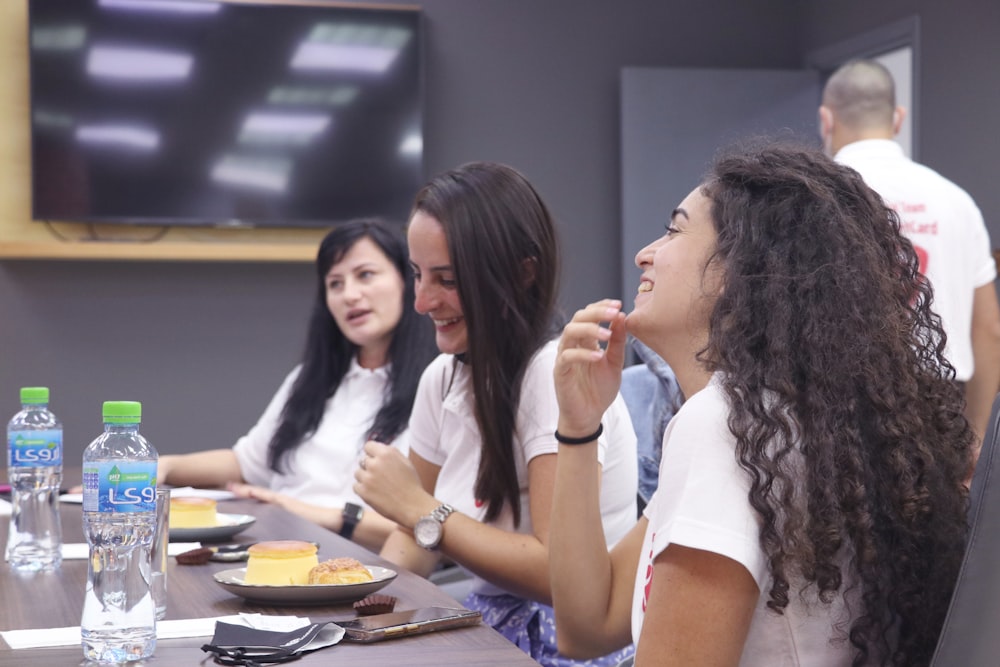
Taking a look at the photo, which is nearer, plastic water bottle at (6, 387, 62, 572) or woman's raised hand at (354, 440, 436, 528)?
plastic water bottle at (6, 387, 62, 572)

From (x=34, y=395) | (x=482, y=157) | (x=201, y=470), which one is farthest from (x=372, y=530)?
(x=482, y=157)

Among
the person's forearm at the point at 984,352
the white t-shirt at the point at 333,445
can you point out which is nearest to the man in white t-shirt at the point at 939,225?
the person's forearm at the point at 984,352

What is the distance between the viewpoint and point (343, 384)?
3088 millimetres

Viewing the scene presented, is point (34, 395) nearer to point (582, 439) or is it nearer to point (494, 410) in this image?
point (494, 410)

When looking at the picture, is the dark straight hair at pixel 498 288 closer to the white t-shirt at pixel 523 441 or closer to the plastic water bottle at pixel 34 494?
the white t-shirt at pixel 523 441

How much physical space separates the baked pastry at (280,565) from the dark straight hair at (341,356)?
132cm

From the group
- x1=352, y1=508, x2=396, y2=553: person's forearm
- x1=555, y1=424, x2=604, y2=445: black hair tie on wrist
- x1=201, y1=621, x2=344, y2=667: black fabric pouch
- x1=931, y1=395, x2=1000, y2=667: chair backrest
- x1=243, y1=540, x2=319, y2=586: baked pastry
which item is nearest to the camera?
x1=931, y1=395, x2=1000, y2=667: chair backrest

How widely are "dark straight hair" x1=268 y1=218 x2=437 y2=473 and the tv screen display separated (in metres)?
1.98

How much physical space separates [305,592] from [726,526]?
0.59m

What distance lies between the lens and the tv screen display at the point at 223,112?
478 cm

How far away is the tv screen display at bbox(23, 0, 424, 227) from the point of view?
15.7 ft

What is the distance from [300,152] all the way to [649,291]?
3869 mm

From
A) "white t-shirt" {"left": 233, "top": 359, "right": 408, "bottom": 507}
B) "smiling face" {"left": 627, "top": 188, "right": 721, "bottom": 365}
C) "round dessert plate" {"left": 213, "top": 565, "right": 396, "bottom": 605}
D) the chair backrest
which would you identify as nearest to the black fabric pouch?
"round dessert plate" {"left": 213, "top": 565, "right": 396, "bottom": 605}

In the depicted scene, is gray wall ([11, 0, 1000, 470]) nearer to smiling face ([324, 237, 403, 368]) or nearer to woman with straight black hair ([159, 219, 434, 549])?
woman with straight black hair ([159, 219, 434, 549])
